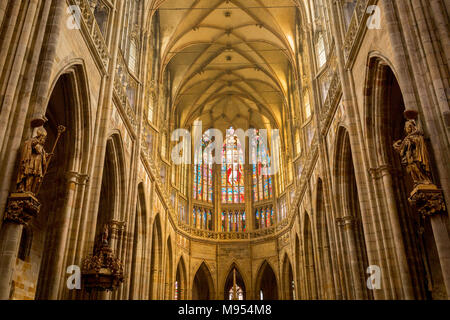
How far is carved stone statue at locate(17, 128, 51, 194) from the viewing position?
836cm

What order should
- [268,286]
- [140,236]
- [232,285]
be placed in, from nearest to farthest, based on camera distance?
[140,236], [232,285], [268,286]

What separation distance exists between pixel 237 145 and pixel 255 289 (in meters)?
13.1

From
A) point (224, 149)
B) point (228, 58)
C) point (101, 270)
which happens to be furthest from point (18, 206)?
point (224, 149)

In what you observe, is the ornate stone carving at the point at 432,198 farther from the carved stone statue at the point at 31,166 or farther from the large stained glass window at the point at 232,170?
the large stained glass window at the point at 232,170

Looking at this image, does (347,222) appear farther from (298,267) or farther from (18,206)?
(298,267)

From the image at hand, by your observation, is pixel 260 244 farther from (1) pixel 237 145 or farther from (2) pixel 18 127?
(2) pixel 18 127

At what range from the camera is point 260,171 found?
124 ft

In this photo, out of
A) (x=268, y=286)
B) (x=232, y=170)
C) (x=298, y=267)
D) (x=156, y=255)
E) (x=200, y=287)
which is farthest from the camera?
(x=232, y=170)

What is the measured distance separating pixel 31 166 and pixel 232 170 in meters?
30.5

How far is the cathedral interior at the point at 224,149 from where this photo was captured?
889 cm

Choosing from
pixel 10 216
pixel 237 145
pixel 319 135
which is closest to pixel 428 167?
pixel 10 216

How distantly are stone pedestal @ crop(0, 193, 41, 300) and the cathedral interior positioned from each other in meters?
0.03

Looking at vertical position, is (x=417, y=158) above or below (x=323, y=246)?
below

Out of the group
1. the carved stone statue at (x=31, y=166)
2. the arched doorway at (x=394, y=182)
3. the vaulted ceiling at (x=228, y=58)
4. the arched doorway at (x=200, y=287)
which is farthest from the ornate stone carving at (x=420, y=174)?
the arched doorway at (x=200, y=287)
